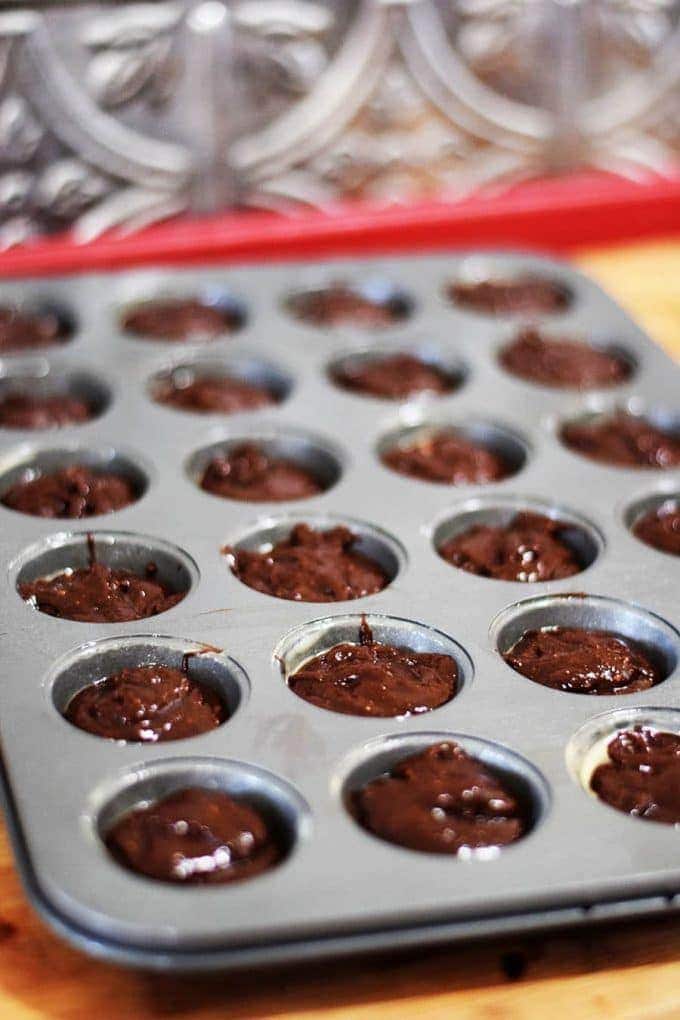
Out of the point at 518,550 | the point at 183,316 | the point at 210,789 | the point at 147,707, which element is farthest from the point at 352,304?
the point at 210,789

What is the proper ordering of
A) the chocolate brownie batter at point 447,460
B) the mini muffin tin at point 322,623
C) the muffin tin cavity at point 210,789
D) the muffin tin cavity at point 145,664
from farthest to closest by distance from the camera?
the chocolate brownie batter at point 447,460 < the muffin tin cavity at point 145,664 < the muffin tin cavity at point 210,789 < the mini muffin tin at point 322,623

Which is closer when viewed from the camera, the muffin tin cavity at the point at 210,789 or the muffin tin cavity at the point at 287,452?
the muffin tin cavity at the point at 210,789


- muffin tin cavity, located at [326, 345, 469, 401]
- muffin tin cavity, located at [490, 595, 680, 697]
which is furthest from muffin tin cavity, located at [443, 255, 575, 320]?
muffin tin cavity, located at [490, 595, 680, 697]

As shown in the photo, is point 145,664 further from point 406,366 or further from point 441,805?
point 406,366

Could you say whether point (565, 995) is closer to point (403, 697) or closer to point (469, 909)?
point (469, 909)

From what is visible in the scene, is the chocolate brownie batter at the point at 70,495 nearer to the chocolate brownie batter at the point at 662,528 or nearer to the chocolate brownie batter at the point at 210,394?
the chocolate brownie batter at the point at 210,394

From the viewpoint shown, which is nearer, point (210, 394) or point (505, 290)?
point (210, 394)

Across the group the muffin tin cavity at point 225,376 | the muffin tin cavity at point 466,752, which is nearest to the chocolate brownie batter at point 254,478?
the muffin tin cavity at point 225,376

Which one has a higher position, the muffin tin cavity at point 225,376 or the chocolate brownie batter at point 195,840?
the muffin tin cavity at point 225,376
